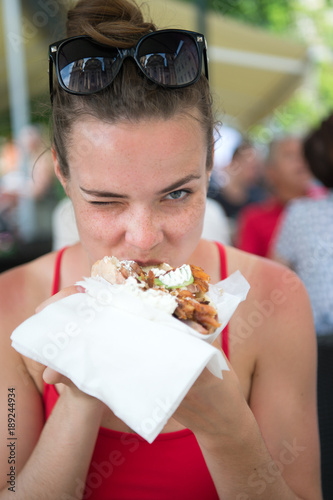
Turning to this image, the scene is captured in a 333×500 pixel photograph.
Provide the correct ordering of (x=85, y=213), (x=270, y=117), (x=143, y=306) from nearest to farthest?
1. (x=143, y=306)
2. (x=85, y=213)
3. (x=270, y=117)

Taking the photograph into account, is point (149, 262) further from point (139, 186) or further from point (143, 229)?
point (139, 186)

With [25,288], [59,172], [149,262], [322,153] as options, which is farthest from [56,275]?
[322,153]

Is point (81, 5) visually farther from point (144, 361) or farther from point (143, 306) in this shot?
point (144, 361)

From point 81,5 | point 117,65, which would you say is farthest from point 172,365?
point 81,5

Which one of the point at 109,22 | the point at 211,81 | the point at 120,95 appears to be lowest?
the point at 211,81

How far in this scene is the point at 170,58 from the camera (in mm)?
1494

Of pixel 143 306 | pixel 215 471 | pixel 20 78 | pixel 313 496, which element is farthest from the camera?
pixel 20 78

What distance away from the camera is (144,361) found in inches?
44.2

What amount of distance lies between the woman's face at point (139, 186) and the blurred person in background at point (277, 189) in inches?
121

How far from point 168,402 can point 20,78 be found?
18.5ft

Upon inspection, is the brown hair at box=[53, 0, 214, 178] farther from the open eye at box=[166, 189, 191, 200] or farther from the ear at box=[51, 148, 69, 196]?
the open eye at box=[166, 189, 191, 200]

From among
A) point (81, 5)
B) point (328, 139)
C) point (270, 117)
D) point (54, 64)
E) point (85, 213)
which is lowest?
point (270, 117)

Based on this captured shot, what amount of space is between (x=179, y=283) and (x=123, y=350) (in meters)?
0.26

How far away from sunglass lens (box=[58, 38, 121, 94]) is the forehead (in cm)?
12
